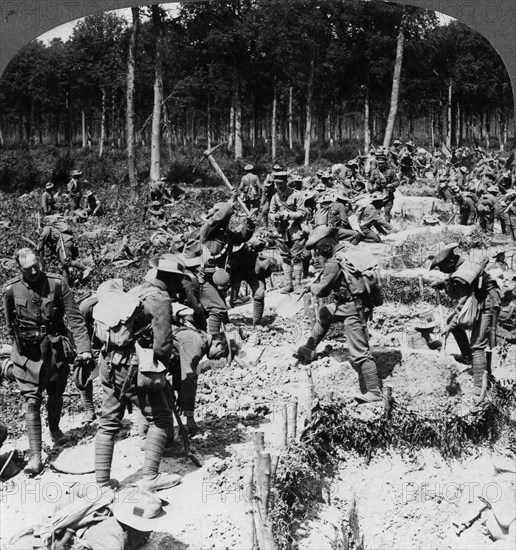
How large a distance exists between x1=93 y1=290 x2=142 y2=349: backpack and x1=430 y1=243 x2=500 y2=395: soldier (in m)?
3.15

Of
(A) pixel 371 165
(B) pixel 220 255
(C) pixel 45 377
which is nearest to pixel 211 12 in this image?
(B) pixel 220 255

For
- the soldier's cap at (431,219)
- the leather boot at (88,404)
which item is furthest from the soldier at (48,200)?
the soldier's cap at (431,219)

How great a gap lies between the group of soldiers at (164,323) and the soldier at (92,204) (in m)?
0.89

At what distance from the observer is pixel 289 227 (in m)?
10.7

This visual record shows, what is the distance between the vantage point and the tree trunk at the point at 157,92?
8.48 m

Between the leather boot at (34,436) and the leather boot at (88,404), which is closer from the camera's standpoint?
the leather boot at (34,436)

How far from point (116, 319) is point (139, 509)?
1.39 metres

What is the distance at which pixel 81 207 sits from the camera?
10.1 meters

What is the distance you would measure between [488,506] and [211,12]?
6.33m

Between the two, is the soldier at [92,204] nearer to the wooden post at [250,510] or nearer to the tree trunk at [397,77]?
the tree trunk at [397,77]

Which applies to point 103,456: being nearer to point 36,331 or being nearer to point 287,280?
point 36,331

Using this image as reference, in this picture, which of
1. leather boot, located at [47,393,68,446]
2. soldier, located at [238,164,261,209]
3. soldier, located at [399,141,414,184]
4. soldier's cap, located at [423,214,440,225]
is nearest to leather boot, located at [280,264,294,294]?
soldier, located at [238,164,261,209]

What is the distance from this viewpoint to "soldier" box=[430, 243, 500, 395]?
6230mm

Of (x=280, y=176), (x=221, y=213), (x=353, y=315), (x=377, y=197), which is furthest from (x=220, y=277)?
(x=377, y=197)
